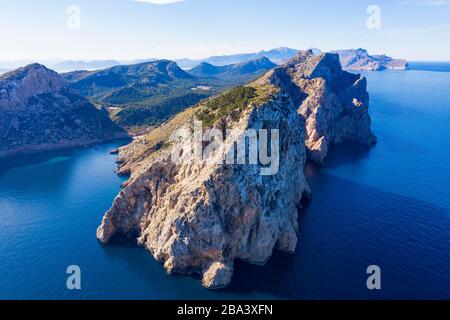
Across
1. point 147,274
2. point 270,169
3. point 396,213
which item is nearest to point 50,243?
point 147,274

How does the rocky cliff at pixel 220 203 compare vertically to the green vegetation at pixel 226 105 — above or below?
below

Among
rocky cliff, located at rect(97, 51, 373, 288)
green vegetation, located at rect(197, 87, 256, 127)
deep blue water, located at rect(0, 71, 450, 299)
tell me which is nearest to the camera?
deep blue water, located at rect(0, 71, 450, 299)

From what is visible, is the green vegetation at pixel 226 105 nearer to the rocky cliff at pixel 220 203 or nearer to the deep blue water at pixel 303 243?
the rocky cliff at pixel 220 203

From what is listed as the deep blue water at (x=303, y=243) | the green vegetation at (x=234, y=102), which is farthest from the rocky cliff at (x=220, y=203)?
the deep blue water at (x=303, y=243)

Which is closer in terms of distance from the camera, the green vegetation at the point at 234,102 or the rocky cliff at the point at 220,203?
the rocky cliff at the point at 220,203

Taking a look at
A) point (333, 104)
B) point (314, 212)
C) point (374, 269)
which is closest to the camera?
point (374, 269)

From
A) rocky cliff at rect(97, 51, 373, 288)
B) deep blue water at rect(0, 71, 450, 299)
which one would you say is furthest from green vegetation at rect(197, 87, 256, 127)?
deep blue water at rect(0, 71, 450, 299)

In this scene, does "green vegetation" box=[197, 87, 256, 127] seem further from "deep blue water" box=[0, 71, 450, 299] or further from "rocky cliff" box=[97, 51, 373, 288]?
"deep blue water" box=[0, 71, 450, 299]
